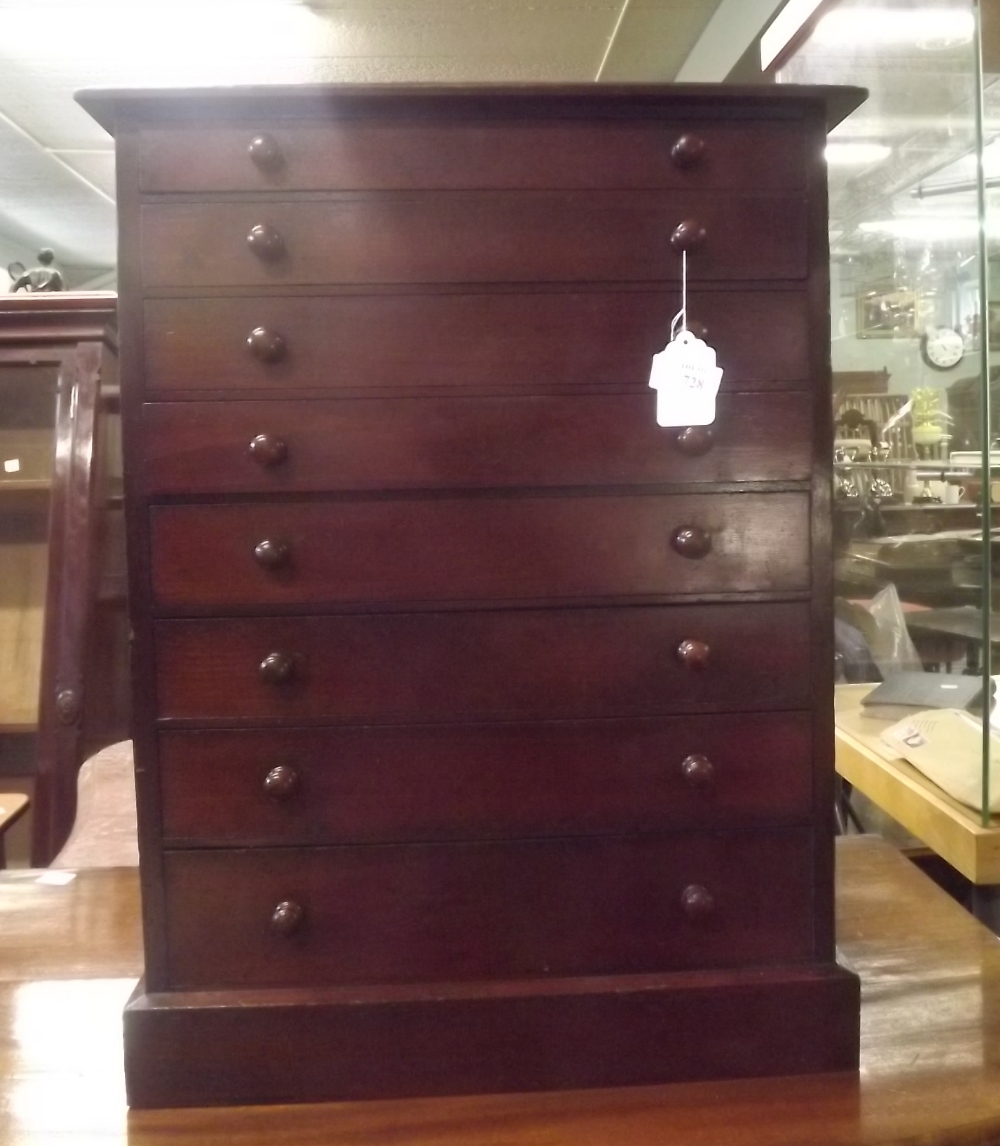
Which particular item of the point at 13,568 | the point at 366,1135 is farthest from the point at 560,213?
the point at 13,568

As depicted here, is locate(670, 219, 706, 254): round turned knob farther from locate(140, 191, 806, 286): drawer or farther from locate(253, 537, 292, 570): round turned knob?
locate(253, 537, 292, 570): round turned knob

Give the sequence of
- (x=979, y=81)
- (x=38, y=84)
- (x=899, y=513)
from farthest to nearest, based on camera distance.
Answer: (x=38, y=84) → (x=899, y=513) → (x=979, y=81)

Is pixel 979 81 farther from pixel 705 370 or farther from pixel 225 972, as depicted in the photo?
pixel 225 972

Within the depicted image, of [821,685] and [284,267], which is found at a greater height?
[284,267]

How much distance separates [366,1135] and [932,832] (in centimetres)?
76


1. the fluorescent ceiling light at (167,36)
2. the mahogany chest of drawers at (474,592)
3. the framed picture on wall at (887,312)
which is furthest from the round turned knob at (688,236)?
the fluorescent ceiling light at (167,36)

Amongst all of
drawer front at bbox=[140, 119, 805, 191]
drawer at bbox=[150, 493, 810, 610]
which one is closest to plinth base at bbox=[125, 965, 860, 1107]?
drawer at bbox=[150, 493, 810, 610]

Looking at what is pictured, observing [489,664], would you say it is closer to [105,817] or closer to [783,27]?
[105,817]

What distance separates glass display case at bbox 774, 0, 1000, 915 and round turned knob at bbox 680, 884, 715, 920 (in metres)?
0.50

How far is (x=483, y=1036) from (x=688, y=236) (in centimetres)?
72

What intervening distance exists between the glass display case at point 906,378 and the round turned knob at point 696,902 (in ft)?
1.63

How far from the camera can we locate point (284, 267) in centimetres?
85

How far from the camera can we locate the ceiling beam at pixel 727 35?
7.72 ft

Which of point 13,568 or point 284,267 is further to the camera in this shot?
point 13,568
